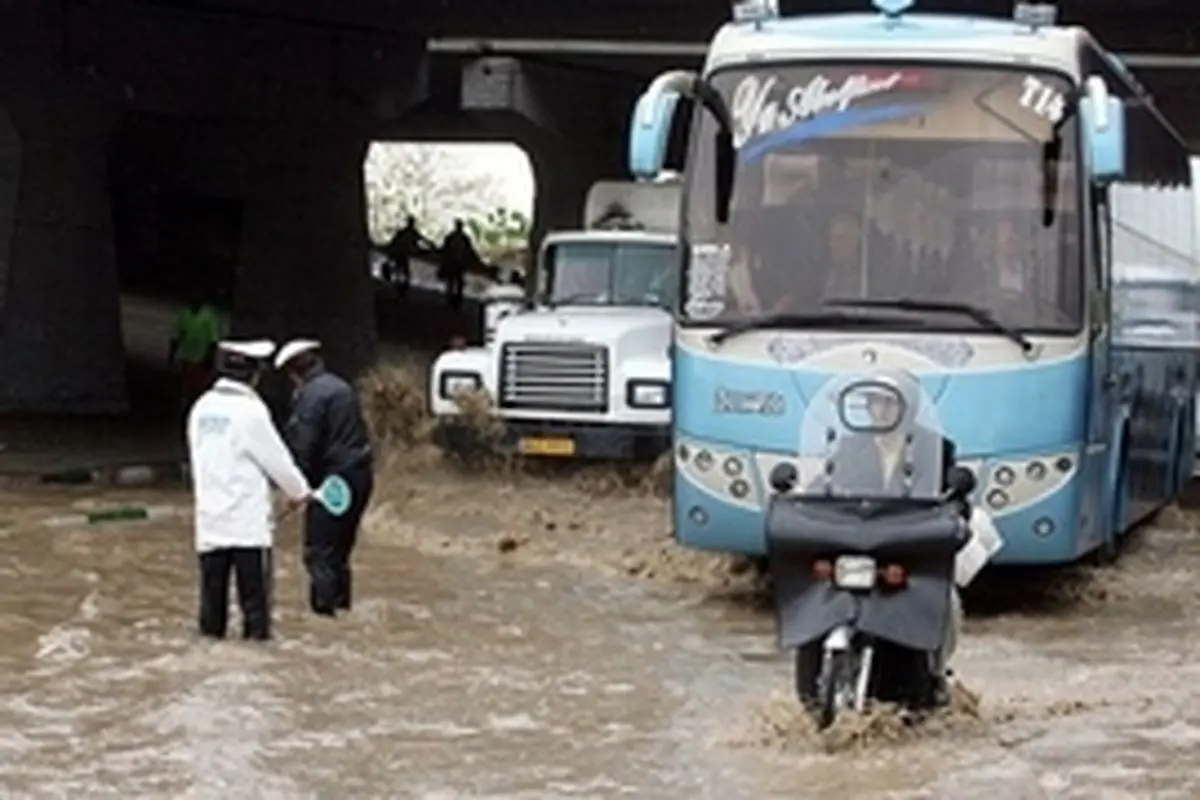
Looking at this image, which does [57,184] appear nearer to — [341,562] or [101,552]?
[101,552]

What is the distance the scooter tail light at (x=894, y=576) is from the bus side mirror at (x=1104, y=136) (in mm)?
4655

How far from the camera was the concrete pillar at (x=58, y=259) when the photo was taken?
30234mm

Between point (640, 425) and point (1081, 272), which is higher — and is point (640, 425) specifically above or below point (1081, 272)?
below

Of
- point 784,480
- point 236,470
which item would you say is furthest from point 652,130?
point 784,480

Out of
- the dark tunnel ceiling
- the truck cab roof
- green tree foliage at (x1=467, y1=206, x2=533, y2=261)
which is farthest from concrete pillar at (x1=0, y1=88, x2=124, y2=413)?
green tree foliage at (x1=467, y1=206, x2=533, y2=261)

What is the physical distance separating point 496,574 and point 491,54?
70.8 ft

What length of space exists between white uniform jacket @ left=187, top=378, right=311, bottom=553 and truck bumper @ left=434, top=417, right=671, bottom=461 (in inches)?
356

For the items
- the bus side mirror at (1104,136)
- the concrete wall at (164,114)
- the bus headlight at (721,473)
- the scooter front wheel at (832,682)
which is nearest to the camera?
the scooter front wheel at (832,682)

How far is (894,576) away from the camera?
10.4 meters

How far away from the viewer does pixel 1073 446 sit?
49.6ft

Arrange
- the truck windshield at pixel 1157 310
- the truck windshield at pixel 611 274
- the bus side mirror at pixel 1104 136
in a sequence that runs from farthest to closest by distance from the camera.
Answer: the truck windshield at pixel 611 274, the truck windshield at pixel 1157 310, the bus side mirror at pixel 1104 136

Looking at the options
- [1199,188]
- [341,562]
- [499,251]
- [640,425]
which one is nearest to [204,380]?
[640,425]

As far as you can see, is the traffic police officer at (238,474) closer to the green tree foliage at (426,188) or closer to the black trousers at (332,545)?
the black trousers at (332,545)

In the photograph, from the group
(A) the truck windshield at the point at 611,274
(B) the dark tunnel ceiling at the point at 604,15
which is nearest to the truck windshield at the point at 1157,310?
(A) the truck windshield at the point at 611,274
